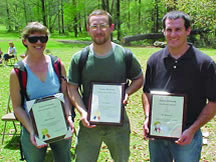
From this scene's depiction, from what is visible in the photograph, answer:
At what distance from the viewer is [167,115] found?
2.55m

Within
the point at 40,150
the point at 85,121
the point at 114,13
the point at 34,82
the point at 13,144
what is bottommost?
the point at 13,144

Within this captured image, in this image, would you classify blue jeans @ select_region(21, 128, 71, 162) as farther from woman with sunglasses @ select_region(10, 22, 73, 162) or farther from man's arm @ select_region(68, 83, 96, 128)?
man's arm @ select_region(68, 83, 96, 128)

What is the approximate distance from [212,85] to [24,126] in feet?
7.02

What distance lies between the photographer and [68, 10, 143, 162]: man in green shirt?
2727 millimetres

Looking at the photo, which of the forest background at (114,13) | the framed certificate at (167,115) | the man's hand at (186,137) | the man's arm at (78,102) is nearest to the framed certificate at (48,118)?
the man's arm at (78,102)

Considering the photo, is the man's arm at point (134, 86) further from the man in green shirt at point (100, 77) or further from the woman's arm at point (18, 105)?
the woman's arm at point (18, 105)

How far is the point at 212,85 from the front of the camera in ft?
7.95

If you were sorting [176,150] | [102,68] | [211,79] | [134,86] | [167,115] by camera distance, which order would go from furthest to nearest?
[134,86], [102,68], [176,150], [167,115], [211,79]

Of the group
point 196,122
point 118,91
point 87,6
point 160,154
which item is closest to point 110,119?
point 118,91

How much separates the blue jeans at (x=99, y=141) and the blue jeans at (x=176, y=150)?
35cm

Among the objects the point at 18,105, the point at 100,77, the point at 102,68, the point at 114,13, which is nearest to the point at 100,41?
the point at 102,68

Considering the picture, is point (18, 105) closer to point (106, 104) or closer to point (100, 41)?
point (106, 104)

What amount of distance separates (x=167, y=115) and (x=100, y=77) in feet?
2.91

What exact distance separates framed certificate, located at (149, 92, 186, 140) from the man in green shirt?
36cm
